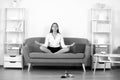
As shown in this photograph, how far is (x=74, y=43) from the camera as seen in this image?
6.50m

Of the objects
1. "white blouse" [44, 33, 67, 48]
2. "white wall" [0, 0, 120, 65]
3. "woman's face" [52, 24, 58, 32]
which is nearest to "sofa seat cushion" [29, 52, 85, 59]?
"white blouse" [44, 33, 67, 48]

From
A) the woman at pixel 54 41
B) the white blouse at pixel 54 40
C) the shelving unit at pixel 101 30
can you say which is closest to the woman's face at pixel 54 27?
the woman at pixel 54 41

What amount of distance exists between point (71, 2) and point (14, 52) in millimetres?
2024

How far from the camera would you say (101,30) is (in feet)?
22.6

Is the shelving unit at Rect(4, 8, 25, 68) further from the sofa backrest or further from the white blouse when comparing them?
the white blouse

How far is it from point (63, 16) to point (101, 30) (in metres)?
1.09

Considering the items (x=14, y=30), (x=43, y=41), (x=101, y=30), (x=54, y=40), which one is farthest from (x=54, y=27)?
(x=101, y=30)

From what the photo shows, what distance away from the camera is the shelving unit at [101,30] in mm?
6734

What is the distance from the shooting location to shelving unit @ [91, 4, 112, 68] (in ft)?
22.1

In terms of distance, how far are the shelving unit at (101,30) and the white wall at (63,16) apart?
0.52 feet

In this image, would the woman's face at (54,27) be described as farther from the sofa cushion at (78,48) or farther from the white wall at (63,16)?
the sofa cushion at (78,48)

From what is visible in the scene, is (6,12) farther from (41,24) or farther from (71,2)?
(71,2)

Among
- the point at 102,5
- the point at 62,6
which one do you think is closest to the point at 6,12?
the point at 62,6

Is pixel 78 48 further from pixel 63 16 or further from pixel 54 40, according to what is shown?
pixel 63 16
